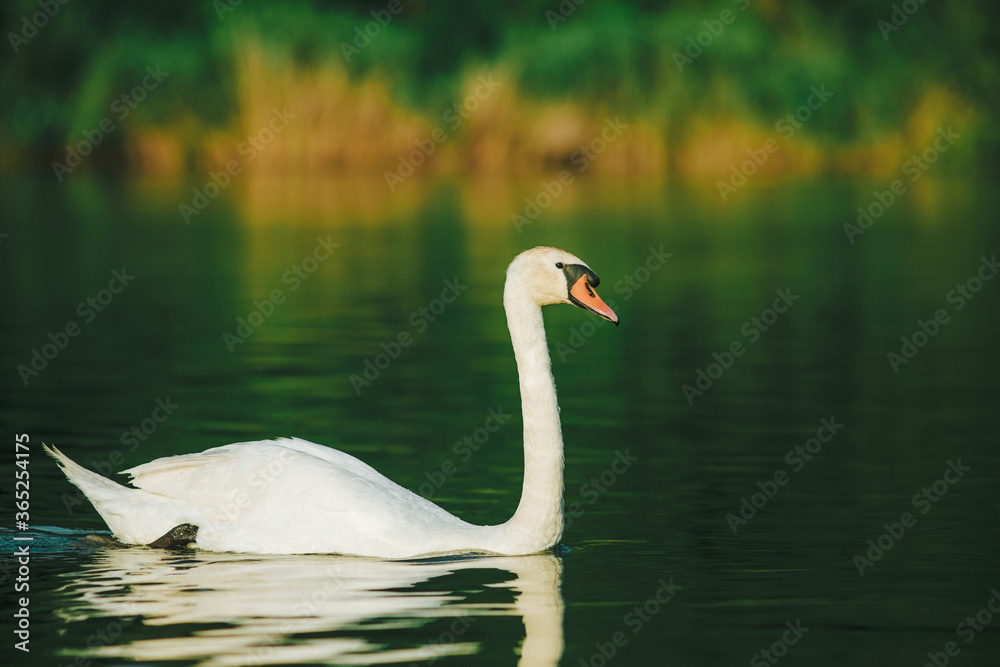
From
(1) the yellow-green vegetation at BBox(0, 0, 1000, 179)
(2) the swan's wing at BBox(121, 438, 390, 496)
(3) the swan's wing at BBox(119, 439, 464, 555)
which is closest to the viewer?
(3) the swan's wing at BBox(119, 439, 464, 555)

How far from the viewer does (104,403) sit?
500 inches

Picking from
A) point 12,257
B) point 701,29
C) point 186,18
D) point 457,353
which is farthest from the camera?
point 186,18

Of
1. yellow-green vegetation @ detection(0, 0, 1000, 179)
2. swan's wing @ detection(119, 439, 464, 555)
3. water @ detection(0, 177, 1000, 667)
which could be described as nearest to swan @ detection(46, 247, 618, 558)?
swan's wing @ detection(119, 439, 464, 555)

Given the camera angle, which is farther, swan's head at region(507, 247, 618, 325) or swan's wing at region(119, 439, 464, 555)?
swan's head at region(507, 247, 618, 325)

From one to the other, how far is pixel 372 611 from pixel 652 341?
383 inches

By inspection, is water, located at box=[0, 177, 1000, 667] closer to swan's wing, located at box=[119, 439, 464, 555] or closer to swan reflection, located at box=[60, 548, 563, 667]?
swan reflection, located at box=[60, 548, 563, 667]

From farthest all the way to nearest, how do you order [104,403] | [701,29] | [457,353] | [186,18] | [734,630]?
[186,18] < [701,29] < [457,353] < [104,403] < [734,630]

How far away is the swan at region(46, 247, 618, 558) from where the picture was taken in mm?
7973

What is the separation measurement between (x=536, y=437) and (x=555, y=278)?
0.77m

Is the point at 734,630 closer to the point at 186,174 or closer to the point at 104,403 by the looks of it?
the point at 104,403

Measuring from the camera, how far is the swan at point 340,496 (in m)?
7.97

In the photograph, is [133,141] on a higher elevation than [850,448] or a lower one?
higher

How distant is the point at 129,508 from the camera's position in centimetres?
833

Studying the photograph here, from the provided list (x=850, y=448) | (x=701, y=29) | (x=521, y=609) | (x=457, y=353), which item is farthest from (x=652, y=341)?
(x=701, y=29)
